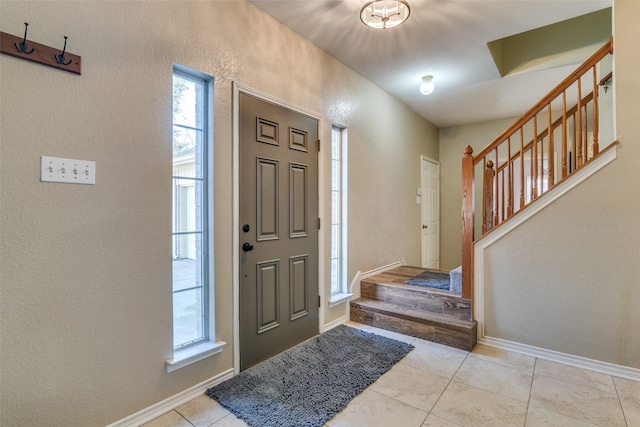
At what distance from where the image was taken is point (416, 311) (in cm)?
287

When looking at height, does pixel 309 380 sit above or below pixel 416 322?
below

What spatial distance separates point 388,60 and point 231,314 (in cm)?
260

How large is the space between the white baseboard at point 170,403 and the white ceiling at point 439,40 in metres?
2.50

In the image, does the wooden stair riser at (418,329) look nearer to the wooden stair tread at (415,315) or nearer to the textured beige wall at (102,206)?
the wooden stair tread at (415,315)

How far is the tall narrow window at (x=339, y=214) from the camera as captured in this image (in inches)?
120

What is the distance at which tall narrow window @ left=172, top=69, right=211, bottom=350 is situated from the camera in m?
1.87

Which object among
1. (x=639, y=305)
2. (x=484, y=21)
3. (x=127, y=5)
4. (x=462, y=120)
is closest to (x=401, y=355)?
(x=639, y=305)

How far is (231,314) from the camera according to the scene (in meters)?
2.06

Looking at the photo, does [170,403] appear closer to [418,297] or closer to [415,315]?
[415,315]

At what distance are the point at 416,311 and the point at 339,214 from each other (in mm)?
1142

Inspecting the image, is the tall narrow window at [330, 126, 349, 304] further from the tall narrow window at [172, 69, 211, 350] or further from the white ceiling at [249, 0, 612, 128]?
the tall narrow window at [172, 69, 211, 350]

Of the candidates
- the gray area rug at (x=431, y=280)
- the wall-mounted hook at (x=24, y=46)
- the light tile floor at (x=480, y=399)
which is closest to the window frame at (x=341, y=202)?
the gray area rug at (x=431, y=280)

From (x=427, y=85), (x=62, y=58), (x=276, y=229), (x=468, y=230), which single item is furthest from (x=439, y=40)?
(x=62, y=58)

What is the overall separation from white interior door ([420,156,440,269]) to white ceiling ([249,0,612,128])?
125 centimetres
